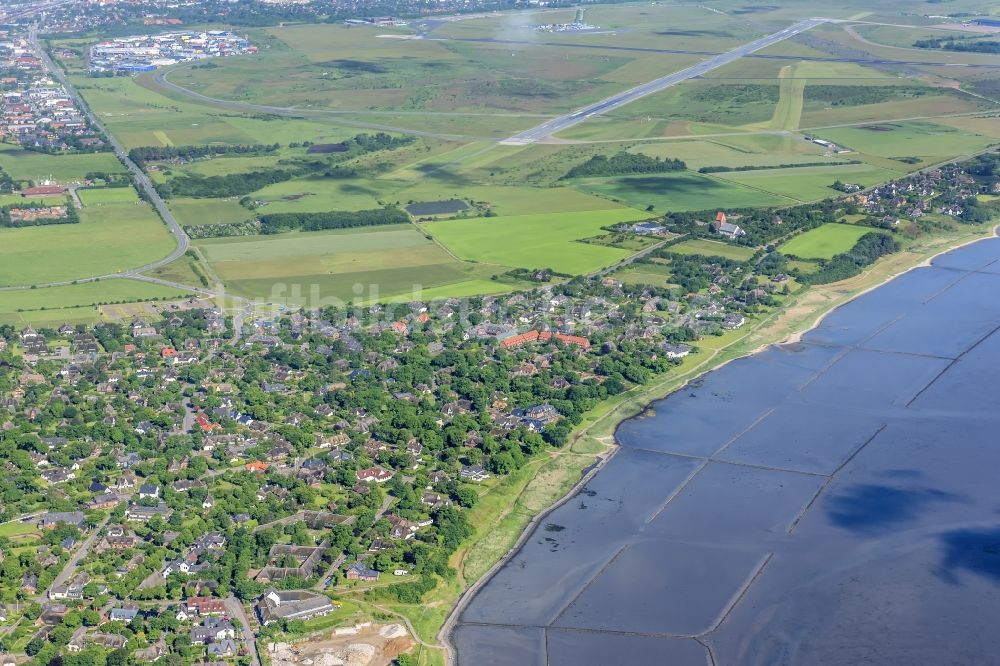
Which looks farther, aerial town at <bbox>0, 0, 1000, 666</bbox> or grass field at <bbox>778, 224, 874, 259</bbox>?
grass field at <bbox>778, 224, 874, 259</bbox>

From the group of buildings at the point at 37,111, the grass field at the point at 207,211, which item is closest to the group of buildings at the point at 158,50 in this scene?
the group of buildings at the point at 37,111

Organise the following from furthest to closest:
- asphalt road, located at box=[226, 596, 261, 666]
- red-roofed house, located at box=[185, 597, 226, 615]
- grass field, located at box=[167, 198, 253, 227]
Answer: grass field, located at box=[167, 198, 253, 227] → red-roofed house, located at box=[185, 597, 226, 615] → asphalt road, located at box=[226, 596, 261, 666]

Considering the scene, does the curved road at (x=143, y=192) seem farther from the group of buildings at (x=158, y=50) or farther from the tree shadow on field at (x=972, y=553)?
the tree shadow on field at (x=972, y=553)

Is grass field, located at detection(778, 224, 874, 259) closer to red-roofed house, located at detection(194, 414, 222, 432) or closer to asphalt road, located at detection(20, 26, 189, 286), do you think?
asphalt road, located at detection(20, 26, 189, 286)

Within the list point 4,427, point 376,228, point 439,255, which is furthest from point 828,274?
point 4,427

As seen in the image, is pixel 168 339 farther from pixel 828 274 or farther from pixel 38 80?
pixel 38 80

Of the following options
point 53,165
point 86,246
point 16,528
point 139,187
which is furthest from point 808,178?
point 16,528

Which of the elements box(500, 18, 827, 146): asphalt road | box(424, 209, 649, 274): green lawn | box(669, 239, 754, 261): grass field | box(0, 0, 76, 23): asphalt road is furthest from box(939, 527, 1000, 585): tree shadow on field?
box(0, 0, 76, 23): asphalt road
